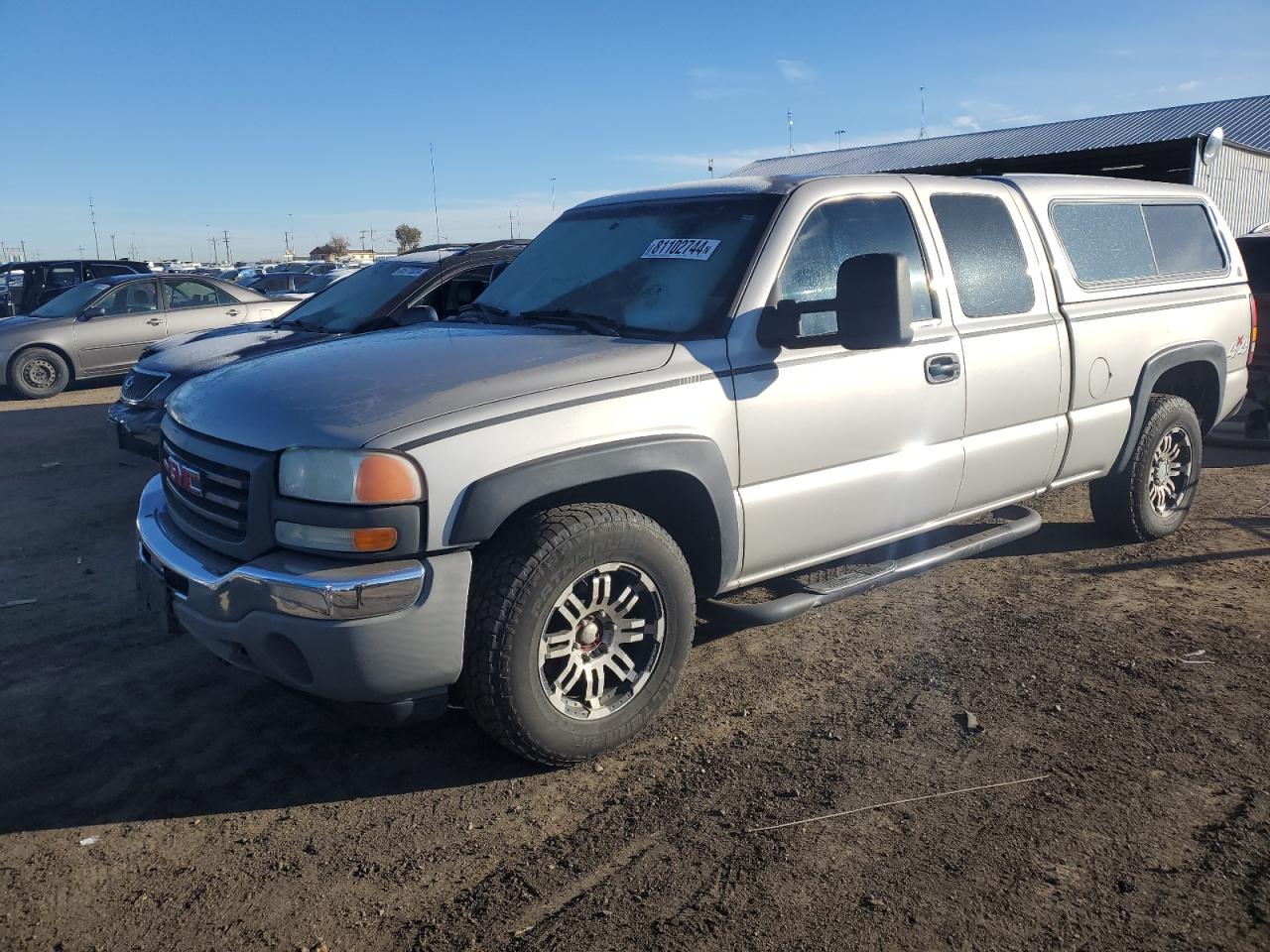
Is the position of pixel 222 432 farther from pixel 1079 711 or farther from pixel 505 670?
pixel 1079 711

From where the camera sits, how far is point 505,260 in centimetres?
797

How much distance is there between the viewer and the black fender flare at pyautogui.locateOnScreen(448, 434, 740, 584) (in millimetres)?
2984

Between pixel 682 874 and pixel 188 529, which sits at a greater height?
pixel 188 529

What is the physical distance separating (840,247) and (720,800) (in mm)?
2196

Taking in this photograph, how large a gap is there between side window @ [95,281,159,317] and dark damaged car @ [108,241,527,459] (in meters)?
5.64

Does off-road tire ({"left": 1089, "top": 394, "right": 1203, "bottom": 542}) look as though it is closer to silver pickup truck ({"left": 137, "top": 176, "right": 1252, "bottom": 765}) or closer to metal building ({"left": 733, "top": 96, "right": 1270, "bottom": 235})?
silver pickup truck ({"left": 137, "top": 176, "right": 1252, "bottom": 765})

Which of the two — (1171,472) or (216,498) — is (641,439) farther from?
(1171,472)

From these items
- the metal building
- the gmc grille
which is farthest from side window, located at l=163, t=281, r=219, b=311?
the gmc grille

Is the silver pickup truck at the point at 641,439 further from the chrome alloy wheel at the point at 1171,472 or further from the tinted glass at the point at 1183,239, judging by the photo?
the chrome alloy wheel at the point at 1171,472

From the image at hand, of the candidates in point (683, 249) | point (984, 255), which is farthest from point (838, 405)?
point (984, 255)

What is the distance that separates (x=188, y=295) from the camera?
1333cm

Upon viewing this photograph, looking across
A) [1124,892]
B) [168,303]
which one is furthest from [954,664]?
[168,303]

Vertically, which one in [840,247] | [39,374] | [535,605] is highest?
[840,247]

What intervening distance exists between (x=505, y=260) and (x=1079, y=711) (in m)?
5.64
